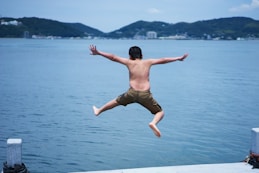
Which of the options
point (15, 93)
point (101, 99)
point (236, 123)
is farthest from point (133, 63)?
point (15, 93)

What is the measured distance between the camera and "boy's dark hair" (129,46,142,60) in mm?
7016

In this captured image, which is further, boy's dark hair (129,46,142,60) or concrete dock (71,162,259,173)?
concrete dock (71,162,259,173)

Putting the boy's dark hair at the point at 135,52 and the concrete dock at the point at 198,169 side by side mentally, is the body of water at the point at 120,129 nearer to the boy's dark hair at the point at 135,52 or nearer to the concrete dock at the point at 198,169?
the concrete dock at the point at 198,169

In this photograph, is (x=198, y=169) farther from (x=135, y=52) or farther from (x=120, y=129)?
(x=120, y=129)

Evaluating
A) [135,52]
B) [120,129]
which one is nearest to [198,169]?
[135,52]

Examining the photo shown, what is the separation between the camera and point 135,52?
23.1 feet

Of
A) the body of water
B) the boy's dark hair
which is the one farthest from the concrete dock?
the body of water

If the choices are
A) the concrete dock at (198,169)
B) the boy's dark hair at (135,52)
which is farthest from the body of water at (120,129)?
the boy's dark hair at (135,52)

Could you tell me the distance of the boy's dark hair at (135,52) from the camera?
702 centimetres

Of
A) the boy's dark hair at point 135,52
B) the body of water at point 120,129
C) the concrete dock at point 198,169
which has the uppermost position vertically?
the boy's dark hair at point 135,52

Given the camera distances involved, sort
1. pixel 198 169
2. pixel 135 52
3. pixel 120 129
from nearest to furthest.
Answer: pixel 135 52 < pixel 198 169 < pixel 120 129

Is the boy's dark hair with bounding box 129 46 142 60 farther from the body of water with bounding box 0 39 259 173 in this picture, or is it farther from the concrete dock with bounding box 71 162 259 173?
the body of water with bounding box 0 39 259 173

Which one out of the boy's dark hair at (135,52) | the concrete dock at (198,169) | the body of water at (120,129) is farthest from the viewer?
the body of water at (120,129)

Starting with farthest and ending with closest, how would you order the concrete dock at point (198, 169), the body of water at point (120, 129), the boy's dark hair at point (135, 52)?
the body of water at point (120, 129), the concrete dock at point (198, 169), the boy's dark hair at point (135, 52)
